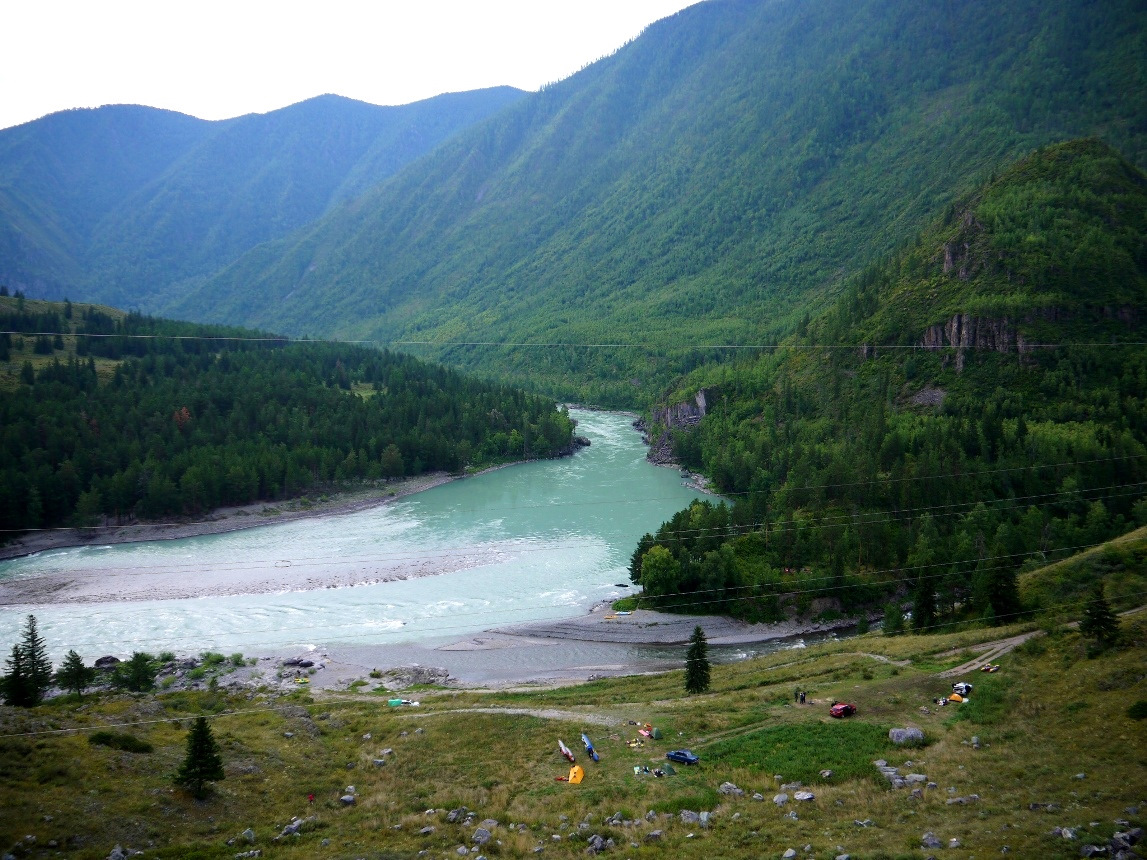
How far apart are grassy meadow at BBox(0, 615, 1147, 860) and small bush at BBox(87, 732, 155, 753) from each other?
35cm

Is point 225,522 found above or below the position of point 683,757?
above

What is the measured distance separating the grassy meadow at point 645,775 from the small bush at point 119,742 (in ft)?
1.16

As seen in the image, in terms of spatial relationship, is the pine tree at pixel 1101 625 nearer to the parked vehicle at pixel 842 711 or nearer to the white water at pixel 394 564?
the parked vehicle at pixel 842 711

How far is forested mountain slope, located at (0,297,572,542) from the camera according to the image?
72062mm

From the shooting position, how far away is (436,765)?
82.2 feet

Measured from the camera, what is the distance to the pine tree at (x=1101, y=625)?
78.2 feet

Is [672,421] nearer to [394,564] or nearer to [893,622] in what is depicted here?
[394,564]

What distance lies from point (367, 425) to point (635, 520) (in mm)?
39458

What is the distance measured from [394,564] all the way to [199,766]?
38.8m

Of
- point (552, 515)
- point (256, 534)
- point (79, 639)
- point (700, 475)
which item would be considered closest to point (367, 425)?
point (256, 534)

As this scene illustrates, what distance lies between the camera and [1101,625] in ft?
79.4

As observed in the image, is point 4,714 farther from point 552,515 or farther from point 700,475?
point 700,475

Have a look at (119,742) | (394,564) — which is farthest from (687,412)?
(119,742)

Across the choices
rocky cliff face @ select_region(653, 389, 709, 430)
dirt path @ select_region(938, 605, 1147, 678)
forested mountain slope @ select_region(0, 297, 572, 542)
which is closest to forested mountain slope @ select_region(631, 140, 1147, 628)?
rocky cliff face @ select_region(653, 389, 709, 430)
